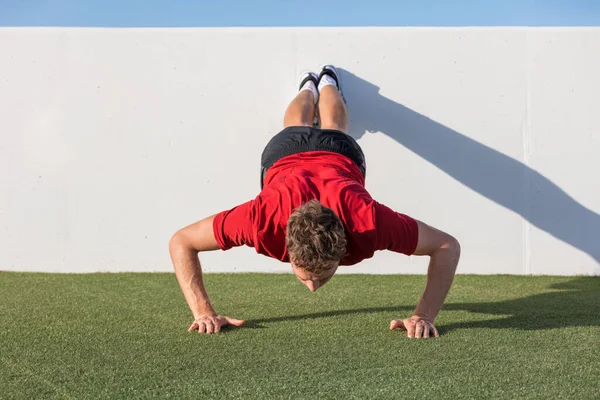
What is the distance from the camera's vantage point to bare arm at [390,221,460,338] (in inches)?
109

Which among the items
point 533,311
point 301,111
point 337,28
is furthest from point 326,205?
point 337,28

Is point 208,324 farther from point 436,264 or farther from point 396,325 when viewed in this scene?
point 436,264

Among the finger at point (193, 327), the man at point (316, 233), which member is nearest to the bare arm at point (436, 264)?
the man at point (316, 233)

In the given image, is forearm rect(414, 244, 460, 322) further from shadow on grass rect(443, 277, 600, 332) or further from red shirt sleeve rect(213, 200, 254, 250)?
red shirt sleeve rect(213, 200, 254, 250)

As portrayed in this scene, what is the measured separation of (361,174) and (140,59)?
2037 millimetres

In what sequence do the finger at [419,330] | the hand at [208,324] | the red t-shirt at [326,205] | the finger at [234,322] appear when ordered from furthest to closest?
the finger at [234,322], the hand at [208,324], the finger at [419,330], the red t-shirt at [326,205]

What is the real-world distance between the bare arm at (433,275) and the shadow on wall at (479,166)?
71.6 inches

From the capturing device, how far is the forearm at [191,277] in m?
2.94

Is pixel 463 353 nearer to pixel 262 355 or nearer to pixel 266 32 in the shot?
pixel 262 355

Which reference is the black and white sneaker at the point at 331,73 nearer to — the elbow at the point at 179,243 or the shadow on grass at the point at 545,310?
the shadow on grass at the point at 545,310

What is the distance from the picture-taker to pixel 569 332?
2.84 m

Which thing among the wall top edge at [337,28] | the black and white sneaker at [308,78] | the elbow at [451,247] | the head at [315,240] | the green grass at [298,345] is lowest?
the green grass at [298,345]

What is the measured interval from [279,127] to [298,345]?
2181 mm

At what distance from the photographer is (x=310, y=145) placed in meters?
3.32
